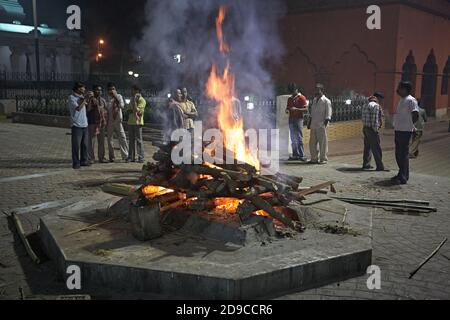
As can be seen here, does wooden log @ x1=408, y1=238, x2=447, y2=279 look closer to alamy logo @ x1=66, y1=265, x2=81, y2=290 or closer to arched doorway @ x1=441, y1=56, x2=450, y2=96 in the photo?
alamy logo @ x1=66, y1=265, x2=81, y2=290

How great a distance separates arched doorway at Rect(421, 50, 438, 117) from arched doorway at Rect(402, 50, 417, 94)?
5.62ft

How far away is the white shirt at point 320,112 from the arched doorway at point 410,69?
10171 millimetres

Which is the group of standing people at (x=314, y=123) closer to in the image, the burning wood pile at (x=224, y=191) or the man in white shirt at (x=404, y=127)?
the man in white shirt at (x=404, y=127)

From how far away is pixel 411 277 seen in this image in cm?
488

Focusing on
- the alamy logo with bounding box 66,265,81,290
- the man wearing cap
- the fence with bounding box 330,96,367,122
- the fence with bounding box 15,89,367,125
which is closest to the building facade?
the fence with bounding box 15,89,367,125

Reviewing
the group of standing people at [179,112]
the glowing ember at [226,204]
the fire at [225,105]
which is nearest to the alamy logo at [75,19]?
the group of standing people at [179,112]

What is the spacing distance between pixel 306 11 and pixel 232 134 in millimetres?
16710

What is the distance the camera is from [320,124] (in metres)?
11.7

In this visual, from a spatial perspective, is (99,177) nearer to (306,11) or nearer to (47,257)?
(47,257)

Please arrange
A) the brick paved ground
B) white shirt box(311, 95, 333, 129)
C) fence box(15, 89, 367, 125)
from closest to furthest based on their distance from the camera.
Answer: the brick paved ground < white shirt box(311, 95, 333, 129) < fence box(15, 89, 367, 125)

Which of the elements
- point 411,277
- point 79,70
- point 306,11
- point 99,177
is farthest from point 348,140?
point 79,70

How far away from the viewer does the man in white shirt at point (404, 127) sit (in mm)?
9289

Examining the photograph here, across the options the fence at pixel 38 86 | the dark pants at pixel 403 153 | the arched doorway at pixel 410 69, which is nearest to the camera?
the dark pants at pixel 403 153

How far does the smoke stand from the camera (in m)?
15.3
